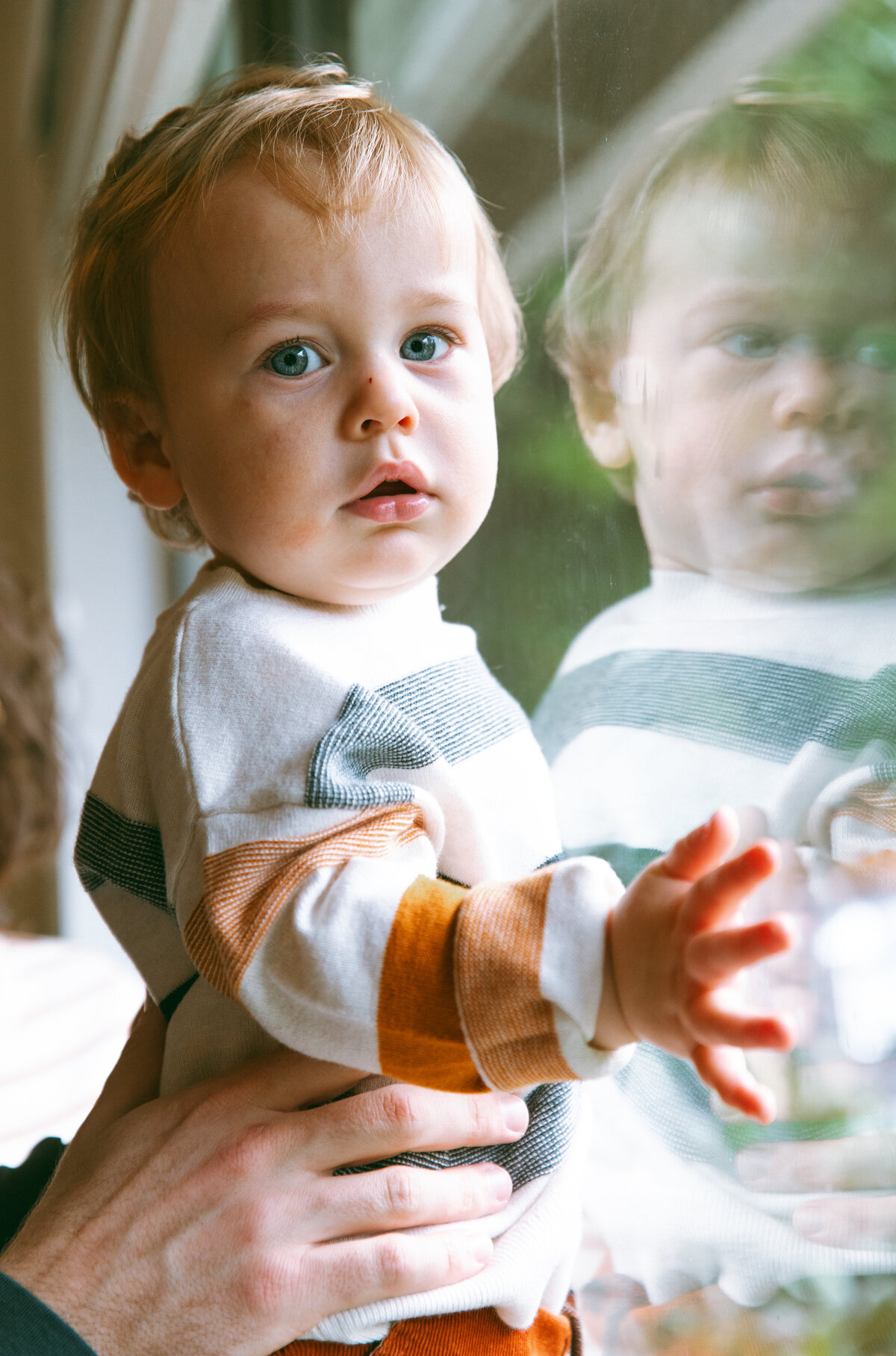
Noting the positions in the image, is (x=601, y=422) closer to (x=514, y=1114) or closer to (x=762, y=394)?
(x=762, y=394)

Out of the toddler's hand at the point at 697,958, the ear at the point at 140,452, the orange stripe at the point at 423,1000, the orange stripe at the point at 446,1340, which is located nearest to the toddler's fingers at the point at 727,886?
the toddler's hand at the point at 697,958

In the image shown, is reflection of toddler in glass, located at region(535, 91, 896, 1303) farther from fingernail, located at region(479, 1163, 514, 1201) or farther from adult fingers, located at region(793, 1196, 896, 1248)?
fingernail, located at region(479, 1163, 514, 1201)

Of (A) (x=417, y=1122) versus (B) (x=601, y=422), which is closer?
(A) (x=417, y=1122)

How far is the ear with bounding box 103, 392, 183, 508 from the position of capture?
77 centimetres

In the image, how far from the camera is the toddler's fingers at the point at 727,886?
424mm

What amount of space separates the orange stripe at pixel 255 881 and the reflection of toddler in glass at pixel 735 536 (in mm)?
223

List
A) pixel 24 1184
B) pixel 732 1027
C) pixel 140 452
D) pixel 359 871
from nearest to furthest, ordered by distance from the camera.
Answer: pixel 732 1027 → pixel 359 871 → pixel 140 452 → pixel 24 1184

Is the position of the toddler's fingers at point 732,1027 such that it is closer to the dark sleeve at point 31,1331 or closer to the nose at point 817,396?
the nose at point 817,396

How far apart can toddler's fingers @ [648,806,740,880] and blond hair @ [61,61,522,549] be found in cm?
40

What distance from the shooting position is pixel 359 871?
1.77 ft

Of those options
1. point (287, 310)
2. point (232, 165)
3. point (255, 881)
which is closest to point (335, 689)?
point (255, 881)

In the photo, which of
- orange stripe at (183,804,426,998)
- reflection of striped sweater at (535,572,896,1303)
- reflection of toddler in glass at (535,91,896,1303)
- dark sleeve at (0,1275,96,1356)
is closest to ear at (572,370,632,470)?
reflection of toddler in glass at (535,91,896,1303)

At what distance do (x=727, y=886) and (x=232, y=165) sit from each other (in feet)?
1.67

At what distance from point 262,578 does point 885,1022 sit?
426 mm
